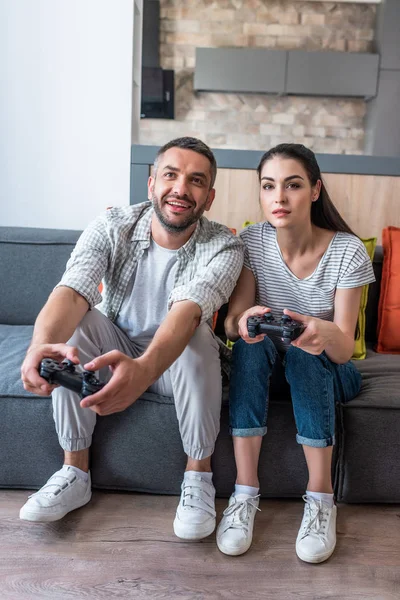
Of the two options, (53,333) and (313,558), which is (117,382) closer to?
(53,333)

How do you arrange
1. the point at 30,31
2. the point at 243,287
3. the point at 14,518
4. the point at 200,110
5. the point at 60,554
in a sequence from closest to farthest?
the point at 60,554, the point at 14,518, the point at 243,287, the point at 30,31, the point at 200,110

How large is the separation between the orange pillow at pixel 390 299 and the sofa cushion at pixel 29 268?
1.08m

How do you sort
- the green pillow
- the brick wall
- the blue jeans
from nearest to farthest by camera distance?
the blue jeans, the green pillow, the brick wall

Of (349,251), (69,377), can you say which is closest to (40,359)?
(69,377)

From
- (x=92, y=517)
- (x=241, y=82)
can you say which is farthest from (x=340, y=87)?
(x=92, y=517)

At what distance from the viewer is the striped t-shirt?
4.55 ft

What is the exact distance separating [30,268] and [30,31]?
102 centimetres

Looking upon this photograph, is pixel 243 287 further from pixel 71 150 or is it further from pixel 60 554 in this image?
pixel 71 150

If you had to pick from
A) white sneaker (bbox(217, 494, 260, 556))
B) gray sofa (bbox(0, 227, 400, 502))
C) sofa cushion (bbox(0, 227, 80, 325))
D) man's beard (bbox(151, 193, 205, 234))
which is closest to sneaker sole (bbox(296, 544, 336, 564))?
white sneaker (bbox(217, 494, 260, 556))

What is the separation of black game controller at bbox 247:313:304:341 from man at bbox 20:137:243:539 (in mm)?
123

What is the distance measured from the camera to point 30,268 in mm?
1901

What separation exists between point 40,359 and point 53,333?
0.12 m

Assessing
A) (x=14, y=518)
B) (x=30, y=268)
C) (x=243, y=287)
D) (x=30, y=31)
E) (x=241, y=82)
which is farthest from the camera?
(x=241, y=82)

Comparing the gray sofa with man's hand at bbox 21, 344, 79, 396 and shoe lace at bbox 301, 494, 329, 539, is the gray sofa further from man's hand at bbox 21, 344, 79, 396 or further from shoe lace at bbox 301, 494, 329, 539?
man's hand at bbox 21, 344, 79, 396
